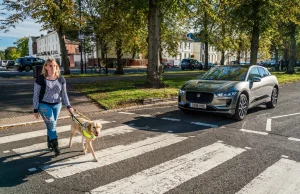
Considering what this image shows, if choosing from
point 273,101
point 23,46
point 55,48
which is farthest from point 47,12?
point 23,46

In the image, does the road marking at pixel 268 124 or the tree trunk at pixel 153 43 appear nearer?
the road marking at pixel 268 124

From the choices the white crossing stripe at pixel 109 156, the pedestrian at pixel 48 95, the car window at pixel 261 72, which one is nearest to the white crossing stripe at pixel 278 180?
the white crossing stripe at pixel 109 156

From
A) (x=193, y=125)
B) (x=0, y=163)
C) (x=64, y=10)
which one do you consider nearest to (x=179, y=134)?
(x=193, y=125)

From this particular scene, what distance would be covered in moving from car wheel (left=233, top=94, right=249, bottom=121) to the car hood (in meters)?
0.51

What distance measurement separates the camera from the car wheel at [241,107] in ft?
26.3

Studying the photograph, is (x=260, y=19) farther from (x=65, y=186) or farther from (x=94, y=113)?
(x=65, y=186)

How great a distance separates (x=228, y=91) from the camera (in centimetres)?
793

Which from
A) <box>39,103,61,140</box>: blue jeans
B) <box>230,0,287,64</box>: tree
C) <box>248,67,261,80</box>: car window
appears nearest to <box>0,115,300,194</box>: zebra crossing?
<box>39,103,61,140</box>: blue jeans

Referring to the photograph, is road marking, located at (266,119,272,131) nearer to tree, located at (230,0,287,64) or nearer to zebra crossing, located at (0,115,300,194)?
zebra crossing, located at (0,115,300,194)

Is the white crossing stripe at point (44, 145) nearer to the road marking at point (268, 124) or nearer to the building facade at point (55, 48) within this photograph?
the road marking at point (268, 124)

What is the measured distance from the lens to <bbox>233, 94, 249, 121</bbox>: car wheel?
8.02m

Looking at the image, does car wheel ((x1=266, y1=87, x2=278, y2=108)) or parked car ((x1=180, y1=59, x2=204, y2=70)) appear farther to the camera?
parked car ((x1=180, y1=59, x2=204, y2=70))

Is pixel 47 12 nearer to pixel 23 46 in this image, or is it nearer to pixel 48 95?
pixel 48 95

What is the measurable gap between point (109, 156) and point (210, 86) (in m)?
4.50
